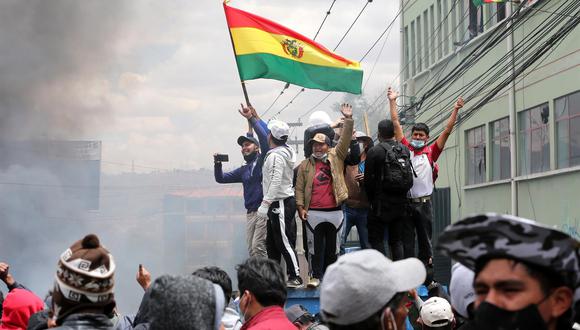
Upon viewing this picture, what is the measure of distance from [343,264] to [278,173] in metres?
6.38

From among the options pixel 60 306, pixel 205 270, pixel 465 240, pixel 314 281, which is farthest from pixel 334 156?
pixel 465 240

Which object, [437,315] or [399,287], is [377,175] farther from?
[399,287]

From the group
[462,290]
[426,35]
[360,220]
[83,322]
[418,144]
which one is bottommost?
[83,322]

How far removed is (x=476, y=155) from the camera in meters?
28.4

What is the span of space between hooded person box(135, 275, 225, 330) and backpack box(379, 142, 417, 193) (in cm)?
577

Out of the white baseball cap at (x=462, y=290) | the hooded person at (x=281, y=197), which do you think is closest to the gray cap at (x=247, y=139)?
the hooded person at (x=281, y=197)

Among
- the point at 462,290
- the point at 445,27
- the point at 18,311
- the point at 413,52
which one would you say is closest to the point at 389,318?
the point at 462,290

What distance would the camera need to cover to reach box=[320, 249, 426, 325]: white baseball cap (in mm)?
3047

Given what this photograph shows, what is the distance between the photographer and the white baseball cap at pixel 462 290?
363cm

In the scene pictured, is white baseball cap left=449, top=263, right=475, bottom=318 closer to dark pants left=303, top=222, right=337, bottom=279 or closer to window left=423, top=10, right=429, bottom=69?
dark pants left=303, top=222, right=337, bottom=279

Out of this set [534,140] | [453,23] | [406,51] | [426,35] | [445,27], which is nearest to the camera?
[534,140]

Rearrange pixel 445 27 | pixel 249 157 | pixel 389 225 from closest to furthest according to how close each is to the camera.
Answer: pixel 389 225 < pixel 249 157 < pixel 445 27

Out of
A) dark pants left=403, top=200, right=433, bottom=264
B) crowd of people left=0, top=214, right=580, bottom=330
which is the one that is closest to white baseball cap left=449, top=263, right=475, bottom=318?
crowd of people left=0, top=214, right=580, bottom=330

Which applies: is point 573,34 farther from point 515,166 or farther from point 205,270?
point 205,270
